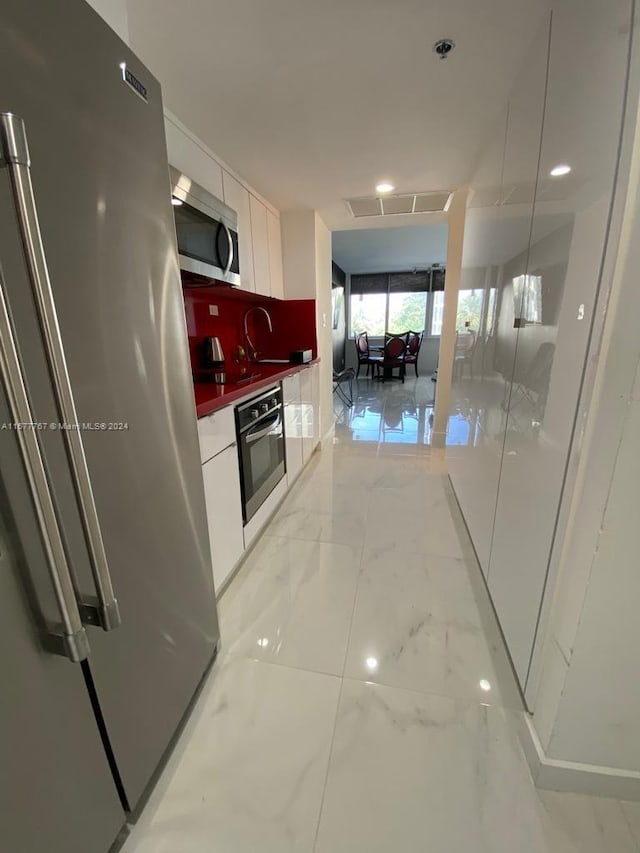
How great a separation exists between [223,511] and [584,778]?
144 centimetres

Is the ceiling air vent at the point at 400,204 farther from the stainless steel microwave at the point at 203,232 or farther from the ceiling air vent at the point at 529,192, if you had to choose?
the stainless steel microwave at the point at 203,232

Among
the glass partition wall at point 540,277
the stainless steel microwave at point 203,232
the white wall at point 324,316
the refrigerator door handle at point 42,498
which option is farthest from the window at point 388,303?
the refrigerator door handle at point 42,498

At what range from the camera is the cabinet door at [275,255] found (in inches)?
113

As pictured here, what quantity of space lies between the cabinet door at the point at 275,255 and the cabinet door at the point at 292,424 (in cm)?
92

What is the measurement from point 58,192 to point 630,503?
131 cm

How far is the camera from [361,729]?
1.11 meters

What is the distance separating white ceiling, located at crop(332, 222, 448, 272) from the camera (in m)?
4.98

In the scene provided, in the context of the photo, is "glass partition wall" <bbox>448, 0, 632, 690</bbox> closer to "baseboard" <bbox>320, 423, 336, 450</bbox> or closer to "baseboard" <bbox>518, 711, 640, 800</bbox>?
"baseboard" <bbox>518, 711, 640, 800</bbox>

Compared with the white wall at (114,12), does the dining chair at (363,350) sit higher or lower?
lower

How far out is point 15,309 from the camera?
0.56 meters

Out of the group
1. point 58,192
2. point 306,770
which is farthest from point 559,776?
point 58,192

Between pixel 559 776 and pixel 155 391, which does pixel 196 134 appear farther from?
pixel 559 776

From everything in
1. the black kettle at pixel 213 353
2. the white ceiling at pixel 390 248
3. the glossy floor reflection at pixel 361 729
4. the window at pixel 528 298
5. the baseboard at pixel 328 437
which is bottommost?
the glossy floor reflection at pixel 361 729

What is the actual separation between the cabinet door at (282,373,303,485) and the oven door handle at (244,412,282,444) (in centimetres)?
16
